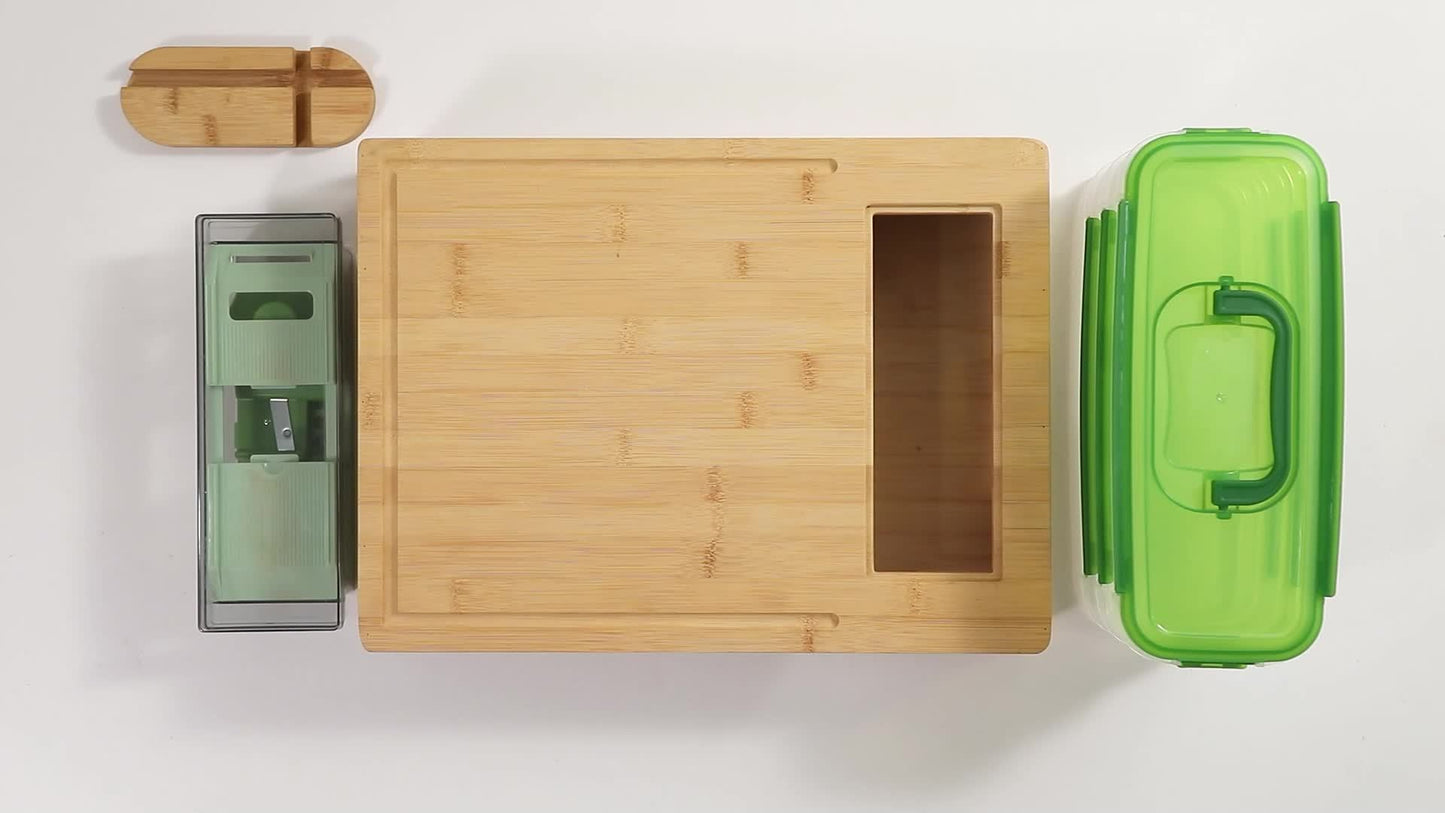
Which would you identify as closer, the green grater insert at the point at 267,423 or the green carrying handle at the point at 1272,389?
the green carrying handle at the point at 1272,389

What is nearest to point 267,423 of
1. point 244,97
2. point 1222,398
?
point 244,97

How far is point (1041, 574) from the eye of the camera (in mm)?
951

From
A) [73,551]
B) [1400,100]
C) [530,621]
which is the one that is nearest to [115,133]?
[73,551]

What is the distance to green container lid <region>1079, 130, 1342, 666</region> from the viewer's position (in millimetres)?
895

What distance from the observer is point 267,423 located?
1.04 m

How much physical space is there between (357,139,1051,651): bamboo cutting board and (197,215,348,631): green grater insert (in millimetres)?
99

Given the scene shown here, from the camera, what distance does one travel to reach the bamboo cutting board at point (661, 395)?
0.95 m

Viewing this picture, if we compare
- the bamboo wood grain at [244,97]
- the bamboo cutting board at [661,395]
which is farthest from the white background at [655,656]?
the bamboo cutting board at [661,395]

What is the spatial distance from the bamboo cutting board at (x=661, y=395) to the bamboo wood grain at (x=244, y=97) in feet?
0.59

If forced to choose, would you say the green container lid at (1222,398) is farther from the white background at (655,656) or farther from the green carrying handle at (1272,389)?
the white background at (655,656)

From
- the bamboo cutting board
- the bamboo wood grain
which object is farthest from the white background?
the bamboo cutting board

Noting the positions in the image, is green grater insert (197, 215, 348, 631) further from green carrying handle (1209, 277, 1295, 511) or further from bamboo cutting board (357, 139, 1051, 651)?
green carrying handle (1209, 277, 1295, 511)

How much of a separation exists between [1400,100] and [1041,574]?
26.6 inches

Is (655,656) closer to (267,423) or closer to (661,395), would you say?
(661,395)
